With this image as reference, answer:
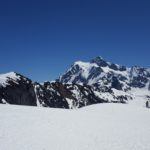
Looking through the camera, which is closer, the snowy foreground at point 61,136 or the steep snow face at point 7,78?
the snowy foreground at point 61,136

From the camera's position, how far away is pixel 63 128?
28891 millimetres

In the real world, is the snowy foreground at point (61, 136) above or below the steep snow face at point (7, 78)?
below

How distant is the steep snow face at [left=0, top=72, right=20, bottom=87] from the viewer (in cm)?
12807

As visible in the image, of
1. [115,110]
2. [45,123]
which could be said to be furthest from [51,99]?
[45,123]

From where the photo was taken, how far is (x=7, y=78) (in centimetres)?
13600

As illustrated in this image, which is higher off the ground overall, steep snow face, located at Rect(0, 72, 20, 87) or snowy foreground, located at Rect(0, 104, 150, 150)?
steep snow face, located at Rect(0, 72, 20, 87)

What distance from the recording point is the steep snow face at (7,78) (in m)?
128

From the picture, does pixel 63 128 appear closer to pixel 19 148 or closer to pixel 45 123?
pixel 45 123

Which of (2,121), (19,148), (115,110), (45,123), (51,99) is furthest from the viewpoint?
(51,99)

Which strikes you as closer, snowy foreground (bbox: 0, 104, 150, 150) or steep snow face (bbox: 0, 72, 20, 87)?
snowy foreground (bbox: 0, 104, 150, 150)

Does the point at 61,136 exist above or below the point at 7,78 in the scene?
below

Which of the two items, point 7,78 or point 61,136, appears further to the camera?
point 7,78

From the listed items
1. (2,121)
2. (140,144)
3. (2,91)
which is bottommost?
(140,144)

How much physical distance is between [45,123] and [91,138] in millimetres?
7309
